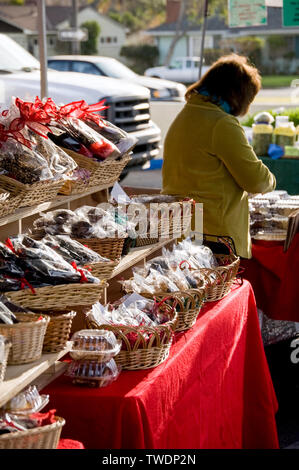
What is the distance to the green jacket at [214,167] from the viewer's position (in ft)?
12.4

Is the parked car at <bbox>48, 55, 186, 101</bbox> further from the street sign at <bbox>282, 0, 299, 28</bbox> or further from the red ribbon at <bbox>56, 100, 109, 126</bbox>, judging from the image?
the red ribbon at <bbox>56, 100, 109, 126</bbox>

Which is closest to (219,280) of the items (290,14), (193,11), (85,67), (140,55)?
(290,14)

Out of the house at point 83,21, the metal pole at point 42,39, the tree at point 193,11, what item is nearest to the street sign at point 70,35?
the metal pole at point 42,39

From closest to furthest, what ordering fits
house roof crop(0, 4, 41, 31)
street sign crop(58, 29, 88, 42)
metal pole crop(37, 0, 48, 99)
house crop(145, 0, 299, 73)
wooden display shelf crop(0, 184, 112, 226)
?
wooden display shelf crop(0, 184, 112, 226) < metal pole crop(37, 0, 48, 99) < street sign crop(58, 29, 88, 42) < house roof crop(0, 4, 41, 31) < house crop(145, 0, 299, 73)

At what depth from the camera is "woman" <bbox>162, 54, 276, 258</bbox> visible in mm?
3795

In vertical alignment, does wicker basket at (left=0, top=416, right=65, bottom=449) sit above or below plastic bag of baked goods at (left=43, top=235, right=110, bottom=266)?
below

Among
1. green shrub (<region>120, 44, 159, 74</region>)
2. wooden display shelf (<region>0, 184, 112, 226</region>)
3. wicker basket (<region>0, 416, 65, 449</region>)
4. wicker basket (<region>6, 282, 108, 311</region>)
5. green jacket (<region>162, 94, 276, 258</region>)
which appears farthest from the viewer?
green shrub (<region>120, 44, 159, 74</region>)

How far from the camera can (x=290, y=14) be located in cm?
605

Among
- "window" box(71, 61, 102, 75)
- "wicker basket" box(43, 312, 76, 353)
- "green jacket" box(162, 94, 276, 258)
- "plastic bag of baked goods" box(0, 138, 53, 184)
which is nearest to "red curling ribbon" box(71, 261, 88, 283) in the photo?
"wicker basket" box(43, 312, 76, 353)

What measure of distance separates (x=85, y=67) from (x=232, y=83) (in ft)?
40.2

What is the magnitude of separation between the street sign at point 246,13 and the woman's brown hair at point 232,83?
259cm

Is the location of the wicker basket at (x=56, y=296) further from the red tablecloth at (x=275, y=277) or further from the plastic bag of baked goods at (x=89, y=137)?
the red tablecloth at (x=275, y=277)

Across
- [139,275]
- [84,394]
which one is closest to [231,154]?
[139,275]

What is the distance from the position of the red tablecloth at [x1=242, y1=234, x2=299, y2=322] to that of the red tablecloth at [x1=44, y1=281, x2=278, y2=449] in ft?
2.10
